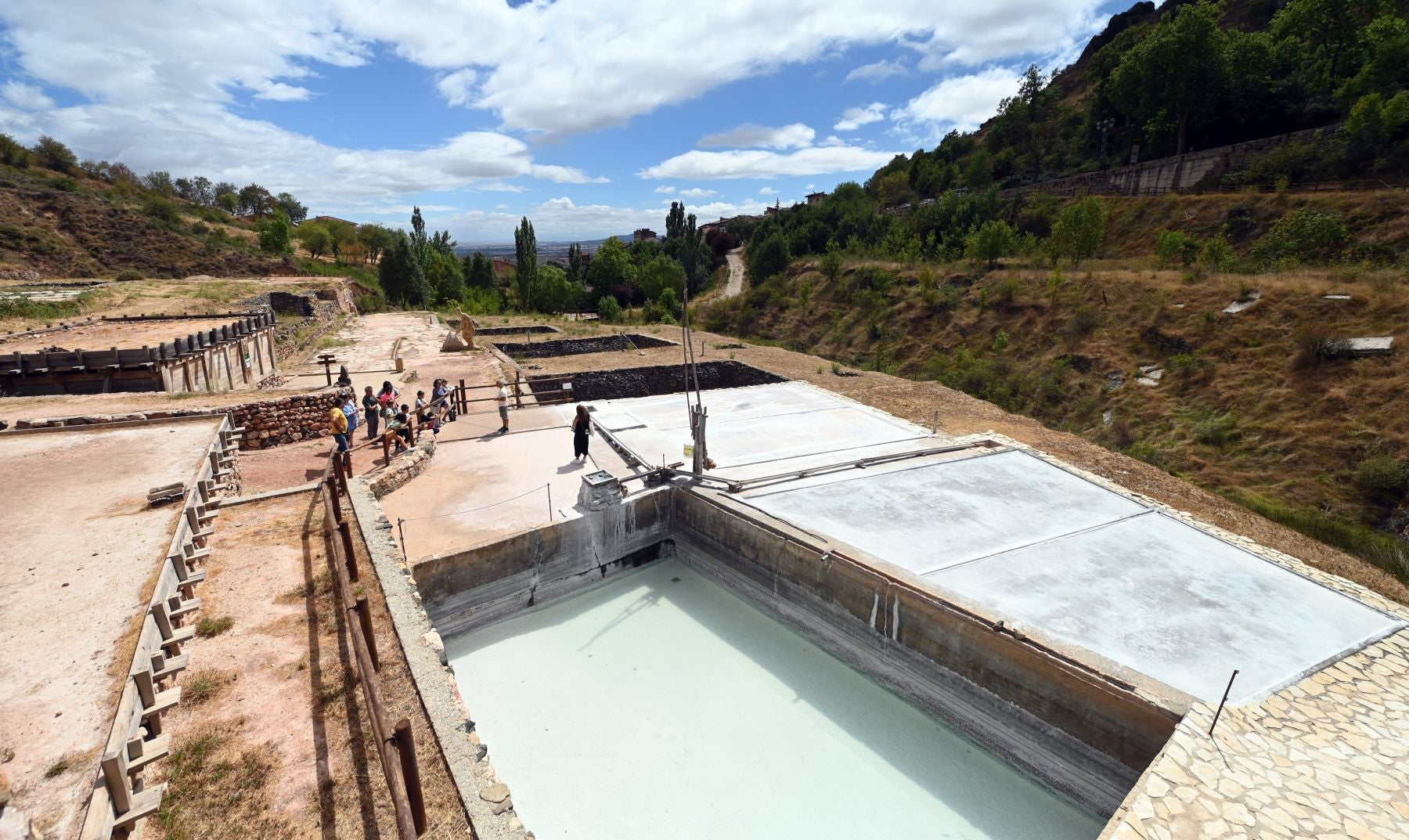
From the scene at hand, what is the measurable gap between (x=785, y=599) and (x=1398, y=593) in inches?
335

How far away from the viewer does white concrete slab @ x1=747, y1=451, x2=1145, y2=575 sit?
8383mm

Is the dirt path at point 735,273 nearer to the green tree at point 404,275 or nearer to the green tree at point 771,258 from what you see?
the green tree at point 771,258

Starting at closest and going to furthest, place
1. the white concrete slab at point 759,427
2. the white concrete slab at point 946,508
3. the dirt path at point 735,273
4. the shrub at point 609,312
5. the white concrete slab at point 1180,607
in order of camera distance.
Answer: the white concrete slab at point 1180,607, the white concrete slab at point 946,508, the white concrete slab at point 759,427, the shrub at point 609,312, the dirt path at point 735,273

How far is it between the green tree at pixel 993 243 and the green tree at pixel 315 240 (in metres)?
57.0

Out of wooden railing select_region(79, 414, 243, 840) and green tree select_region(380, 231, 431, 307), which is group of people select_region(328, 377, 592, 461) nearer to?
wooden railing select_region(79, 414, 243, 840)

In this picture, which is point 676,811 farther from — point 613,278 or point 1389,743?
point 613,278

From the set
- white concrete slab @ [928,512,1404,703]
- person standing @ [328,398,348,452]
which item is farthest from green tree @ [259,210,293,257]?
white concrete slab @ [928,512,1404,703]

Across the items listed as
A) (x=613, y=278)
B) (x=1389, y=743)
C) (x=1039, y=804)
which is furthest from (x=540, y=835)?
(x=613, y=278)

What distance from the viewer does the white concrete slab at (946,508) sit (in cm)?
838

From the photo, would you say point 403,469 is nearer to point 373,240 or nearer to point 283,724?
point 283,724

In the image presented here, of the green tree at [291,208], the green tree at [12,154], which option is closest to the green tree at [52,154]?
the green tree at [12,154]

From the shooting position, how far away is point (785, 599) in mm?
8883

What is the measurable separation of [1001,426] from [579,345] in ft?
60.7

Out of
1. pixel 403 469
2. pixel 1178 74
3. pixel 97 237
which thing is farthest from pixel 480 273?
pixel 1178 74
